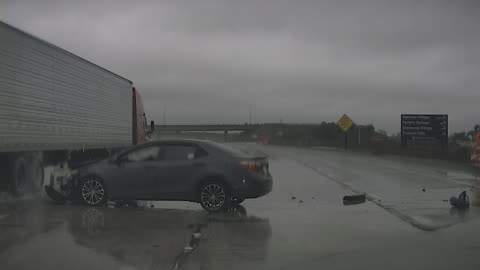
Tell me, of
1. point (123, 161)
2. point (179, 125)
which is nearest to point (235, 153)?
point (123, 161)

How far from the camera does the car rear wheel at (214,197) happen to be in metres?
12.0

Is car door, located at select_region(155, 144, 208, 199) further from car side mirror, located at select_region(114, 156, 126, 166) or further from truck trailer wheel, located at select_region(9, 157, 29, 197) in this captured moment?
truck trailer wheel, located at select_region(9, 157, 29, 197)

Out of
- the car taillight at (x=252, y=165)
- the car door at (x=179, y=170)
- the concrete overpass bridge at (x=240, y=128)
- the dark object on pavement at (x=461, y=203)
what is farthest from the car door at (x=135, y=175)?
the concrete overpass bridge at (x=240, y=128)

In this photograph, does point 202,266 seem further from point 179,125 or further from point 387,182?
point 179,125

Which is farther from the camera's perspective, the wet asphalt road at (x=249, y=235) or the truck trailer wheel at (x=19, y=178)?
the truck trailer wheel at (x=19, y=178)

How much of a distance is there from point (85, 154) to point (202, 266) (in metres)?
10.6

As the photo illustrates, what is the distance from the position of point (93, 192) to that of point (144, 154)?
134 centimetres

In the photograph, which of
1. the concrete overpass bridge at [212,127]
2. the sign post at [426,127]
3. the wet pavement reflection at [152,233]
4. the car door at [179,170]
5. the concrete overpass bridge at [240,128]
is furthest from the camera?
the concrete overpass bridge at [240,128]

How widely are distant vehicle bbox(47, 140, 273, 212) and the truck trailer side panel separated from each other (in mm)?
1481

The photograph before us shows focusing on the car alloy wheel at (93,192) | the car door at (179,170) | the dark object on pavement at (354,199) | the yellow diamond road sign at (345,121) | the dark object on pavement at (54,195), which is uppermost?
the yellow diamond road sign at (345,121)

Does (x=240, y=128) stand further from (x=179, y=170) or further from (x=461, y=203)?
(x=179, y=170)

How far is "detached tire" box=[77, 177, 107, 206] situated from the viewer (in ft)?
41.6

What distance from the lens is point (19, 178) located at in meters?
13.0

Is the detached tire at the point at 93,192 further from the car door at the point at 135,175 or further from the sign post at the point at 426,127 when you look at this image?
the sign post at the point at 426,127
